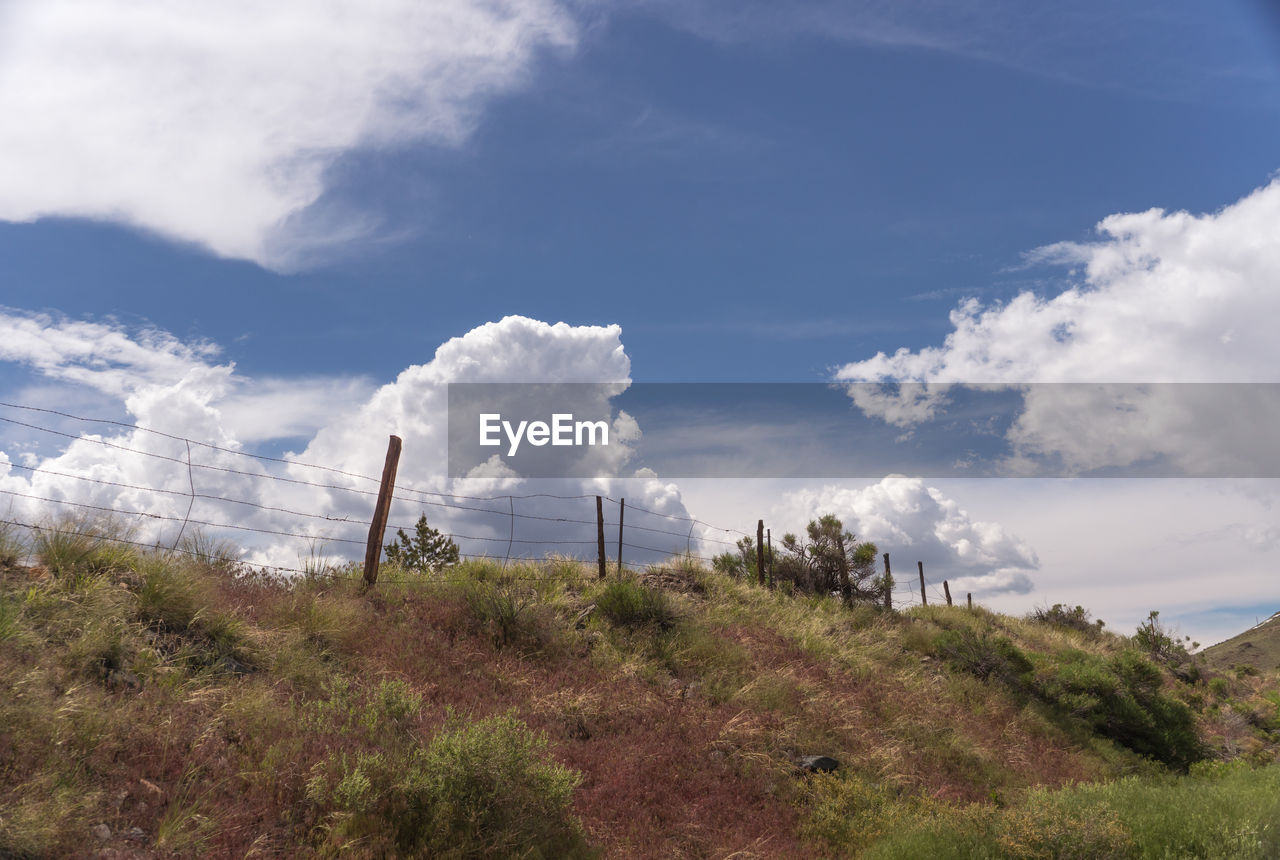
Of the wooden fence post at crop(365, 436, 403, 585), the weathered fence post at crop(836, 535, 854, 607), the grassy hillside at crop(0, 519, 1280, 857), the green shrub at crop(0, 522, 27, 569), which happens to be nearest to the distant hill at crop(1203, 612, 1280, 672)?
the weathered fence post at crop(836, 535, 854, 607)

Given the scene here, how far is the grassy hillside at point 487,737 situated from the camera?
20.4 feet

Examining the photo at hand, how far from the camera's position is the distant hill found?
49.5 meters

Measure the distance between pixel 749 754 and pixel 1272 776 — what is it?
9130 millimetres

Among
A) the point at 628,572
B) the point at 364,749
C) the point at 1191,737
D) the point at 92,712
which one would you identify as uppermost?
the point at 628,572

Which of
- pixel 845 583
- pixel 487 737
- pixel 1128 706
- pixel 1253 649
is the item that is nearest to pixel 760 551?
pixel 845 583

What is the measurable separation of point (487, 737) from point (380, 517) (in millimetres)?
7080

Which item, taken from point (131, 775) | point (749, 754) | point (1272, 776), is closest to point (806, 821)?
point (749, 754)

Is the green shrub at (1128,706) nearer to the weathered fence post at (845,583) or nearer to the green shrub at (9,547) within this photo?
the weathered fence post at (845,583)

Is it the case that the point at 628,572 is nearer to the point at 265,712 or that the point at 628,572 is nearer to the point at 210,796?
the point at 265,712

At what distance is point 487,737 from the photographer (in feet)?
23.7

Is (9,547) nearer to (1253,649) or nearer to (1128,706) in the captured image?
(1128,706)

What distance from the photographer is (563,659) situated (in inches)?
485

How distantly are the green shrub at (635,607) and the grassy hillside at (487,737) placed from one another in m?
0.05

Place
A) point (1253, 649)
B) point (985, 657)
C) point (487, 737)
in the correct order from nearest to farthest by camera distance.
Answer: point (487, 737)
point (985, 657)
point (1253, 649)
